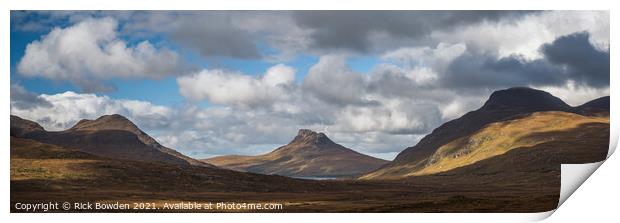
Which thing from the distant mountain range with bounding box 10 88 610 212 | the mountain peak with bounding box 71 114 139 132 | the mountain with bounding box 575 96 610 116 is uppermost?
the mountain with bounding box 575 96 610 116

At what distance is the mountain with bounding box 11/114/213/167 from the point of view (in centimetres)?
4346

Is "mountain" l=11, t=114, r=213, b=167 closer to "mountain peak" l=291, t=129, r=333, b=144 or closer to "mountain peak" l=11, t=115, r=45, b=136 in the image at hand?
"mountain peak" l=11, t=115, r=45, b=136

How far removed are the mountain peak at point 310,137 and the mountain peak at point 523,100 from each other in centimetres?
1188

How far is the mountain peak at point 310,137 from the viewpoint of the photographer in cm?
4866

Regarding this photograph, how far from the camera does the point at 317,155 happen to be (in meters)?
61.0

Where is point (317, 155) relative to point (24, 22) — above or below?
below

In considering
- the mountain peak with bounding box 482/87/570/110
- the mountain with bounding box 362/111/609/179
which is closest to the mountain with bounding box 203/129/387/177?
the mountain with bounding box 362/111/609/179

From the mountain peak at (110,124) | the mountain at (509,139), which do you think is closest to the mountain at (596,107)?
the mountain at (509,139)

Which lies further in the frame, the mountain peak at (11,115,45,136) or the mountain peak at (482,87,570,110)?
the mountain peak at (482,87,570,110)

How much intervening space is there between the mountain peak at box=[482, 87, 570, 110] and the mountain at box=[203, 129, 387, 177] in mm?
10950

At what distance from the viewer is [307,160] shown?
66.0 metres
